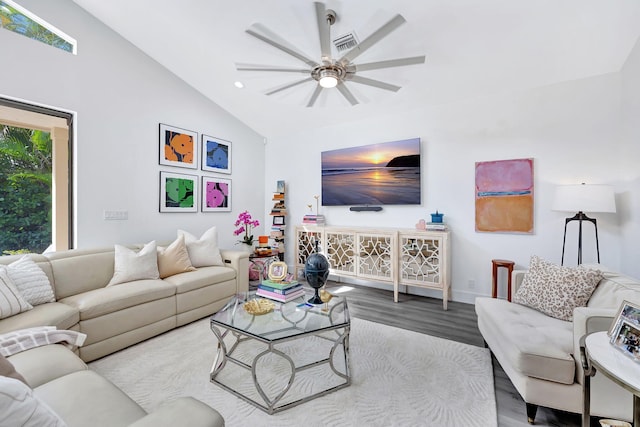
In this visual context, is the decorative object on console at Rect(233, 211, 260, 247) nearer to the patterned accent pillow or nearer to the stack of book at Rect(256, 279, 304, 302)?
the stack of book at Rect(256, 279, 304, 302)

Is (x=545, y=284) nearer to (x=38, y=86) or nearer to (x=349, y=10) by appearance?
(x=349, y=10)

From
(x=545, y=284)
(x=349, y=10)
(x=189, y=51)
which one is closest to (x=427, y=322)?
(x=545, y=284)

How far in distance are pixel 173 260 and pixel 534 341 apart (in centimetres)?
314

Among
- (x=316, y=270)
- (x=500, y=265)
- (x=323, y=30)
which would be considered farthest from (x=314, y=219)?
(x=323, y=30)

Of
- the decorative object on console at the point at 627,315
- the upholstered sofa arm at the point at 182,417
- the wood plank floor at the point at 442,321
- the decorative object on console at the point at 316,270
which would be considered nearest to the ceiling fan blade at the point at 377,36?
the decorative object on console at the point at 316,270

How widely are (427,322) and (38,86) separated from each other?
448cm

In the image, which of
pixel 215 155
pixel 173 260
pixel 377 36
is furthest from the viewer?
pixel 215 155

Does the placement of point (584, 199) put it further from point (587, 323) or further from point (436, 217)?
point (587, 323)

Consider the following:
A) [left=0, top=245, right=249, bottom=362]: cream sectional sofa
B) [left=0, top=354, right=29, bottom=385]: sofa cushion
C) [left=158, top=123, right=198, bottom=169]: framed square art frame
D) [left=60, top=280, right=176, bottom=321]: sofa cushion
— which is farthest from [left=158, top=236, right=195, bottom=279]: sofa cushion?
[left=0, top=354, right=29, bottom=385]: sofa cushion

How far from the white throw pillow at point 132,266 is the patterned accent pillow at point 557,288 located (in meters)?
3.30

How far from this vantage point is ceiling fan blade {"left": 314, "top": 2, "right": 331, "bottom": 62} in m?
1.67

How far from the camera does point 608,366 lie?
3.31 ft

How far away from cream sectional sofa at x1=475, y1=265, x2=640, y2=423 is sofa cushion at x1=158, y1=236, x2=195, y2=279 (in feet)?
9.68

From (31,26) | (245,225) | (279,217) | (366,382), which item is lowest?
(366,382)
